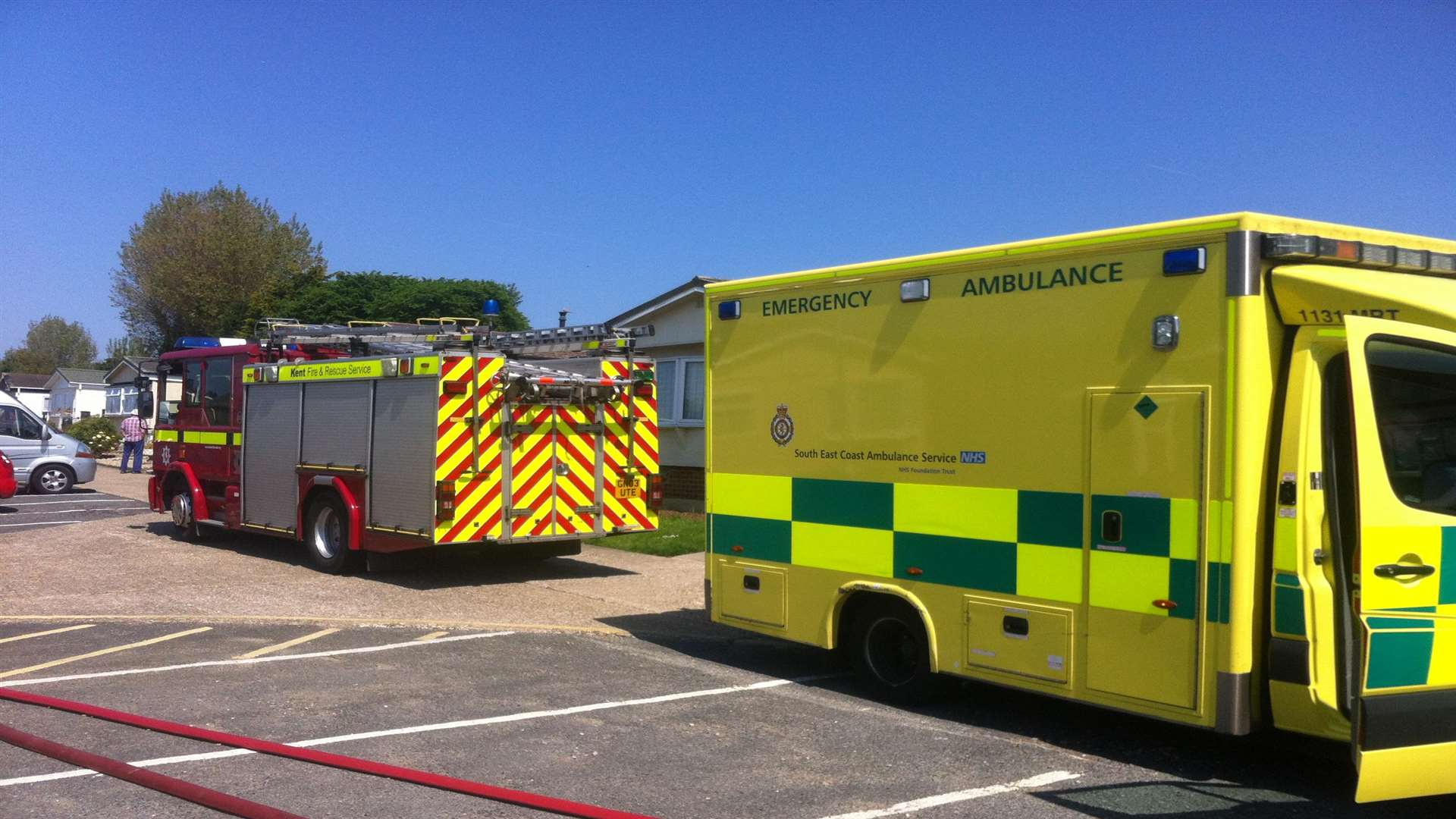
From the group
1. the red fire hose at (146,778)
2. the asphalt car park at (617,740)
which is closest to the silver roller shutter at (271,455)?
the asphalt car park at (617,740)

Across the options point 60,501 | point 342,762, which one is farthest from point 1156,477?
point 60,501

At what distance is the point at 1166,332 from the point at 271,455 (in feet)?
37.5

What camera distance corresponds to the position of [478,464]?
39.4 ft

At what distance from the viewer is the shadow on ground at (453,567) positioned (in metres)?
13.0

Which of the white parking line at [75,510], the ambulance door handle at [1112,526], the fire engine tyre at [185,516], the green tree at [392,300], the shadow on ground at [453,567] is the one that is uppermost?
the green tree at [392,300]

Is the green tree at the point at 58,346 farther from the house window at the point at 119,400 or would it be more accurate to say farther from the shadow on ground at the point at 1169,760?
the shadow on ground at the point at 1169,760

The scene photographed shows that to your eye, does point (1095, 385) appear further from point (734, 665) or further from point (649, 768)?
point (734, 665)

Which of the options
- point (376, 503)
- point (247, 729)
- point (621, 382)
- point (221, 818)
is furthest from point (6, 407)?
point (221, 818)

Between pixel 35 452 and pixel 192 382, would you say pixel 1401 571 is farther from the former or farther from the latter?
pixel 35 452

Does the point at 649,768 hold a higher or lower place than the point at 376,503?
lower

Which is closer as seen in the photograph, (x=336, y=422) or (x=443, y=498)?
(x=443, y=498)

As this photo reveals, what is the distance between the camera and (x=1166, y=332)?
19.5ft

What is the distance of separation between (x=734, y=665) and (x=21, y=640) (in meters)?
5.73

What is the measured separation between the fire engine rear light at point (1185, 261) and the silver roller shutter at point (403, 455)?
25.6 feet
